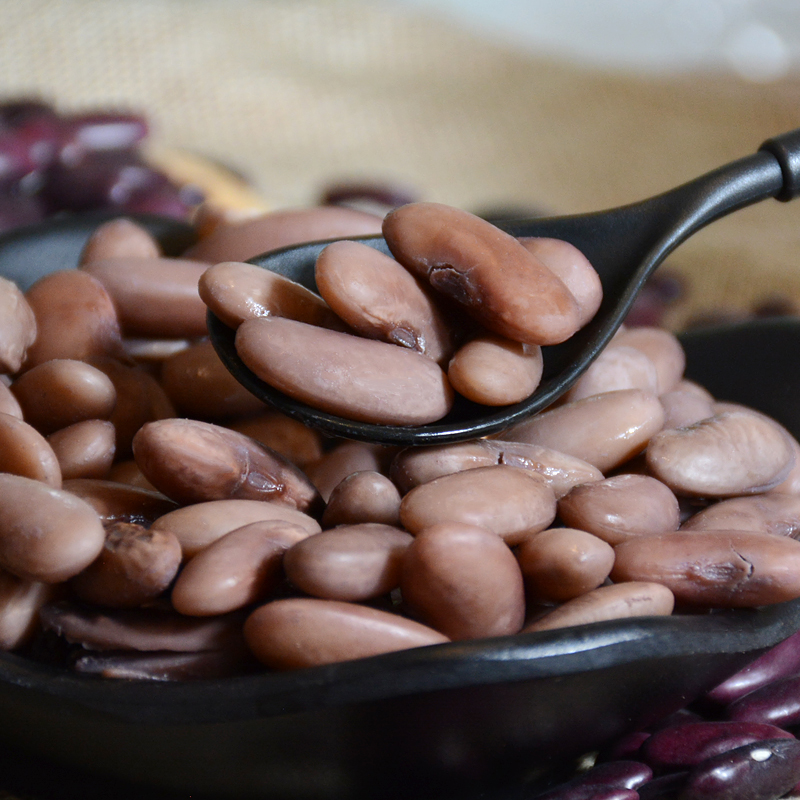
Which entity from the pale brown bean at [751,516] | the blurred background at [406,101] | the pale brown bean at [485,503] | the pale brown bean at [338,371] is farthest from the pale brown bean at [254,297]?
the blurred background at [406,101]

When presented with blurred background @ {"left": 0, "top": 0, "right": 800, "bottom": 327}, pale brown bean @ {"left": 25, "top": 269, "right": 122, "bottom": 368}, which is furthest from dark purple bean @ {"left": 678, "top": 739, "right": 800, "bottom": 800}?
blurred background @ {"left": 0, "top": 0, "right": 800, "bottom": 327}

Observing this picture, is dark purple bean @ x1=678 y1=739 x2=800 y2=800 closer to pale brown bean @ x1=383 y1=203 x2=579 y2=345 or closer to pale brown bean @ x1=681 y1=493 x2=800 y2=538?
pale brown bean @ x1=681 y1=493 x2=800 y2=538

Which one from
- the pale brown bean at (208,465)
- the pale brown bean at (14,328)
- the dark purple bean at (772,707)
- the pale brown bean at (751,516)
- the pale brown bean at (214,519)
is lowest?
the dark purple bean at (772,707)

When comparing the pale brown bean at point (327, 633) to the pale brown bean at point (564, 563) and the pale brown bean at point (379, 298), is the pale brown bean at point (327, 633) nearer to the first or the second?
the pale brown bean at point (564, 563)

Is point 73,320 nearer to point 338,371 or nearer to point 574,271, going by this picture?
point 338,371

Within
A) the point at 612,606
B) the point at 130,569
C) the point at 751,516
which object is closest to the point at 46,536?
the point at 130,569

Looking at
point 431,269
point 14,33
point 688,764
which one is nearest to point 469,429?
point 431,269
